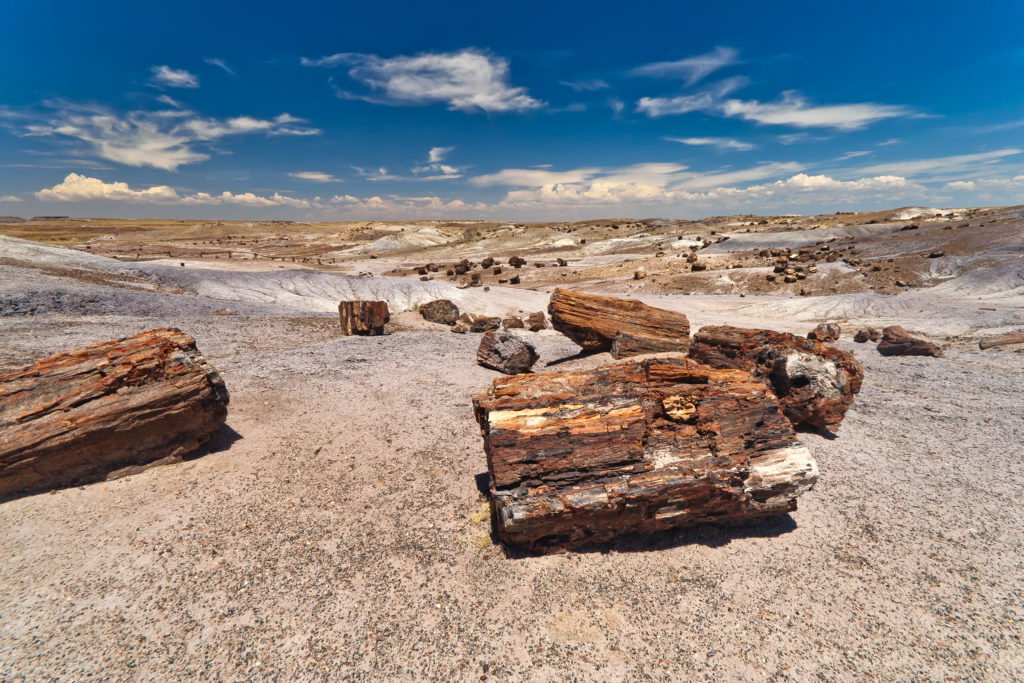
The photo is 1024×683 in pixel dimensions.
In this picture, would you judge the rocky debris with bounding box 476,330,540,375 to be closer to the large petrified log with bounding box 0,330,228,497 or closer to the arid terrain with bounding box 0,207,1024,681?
the arid terrain with bounding box 0,207,1024,681

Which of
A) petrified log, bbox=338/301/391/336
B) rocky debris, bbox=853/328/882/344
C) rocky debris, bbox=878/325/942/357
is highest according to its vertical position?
petrified log, bbox=338/301/391/336

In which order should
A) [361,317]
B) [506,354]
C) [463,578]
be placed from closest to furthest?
[463,578]
[506,354]
[361,317]

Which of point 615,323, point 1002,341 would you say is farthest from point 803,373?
point 1002,341

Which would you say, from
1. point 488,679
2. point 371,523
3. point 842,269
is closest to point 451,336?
point 371,523

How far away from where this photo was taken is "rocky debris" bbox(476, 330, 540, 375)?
14.7 m

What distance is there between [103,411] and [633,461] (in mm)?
9628

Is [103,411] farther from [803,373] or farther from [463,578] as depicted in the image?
[803,373]

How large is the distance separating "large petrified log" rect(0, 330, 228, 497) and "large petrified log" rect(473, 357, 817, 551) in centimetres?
639

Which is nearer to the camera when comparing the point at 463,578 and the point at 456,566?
the point at 463,578

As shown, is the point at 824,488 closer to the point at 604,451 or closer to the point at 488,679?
the point at 604,451

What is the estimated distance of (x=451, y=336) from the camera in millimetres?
19719

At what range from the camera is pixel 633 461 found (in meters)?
6.29

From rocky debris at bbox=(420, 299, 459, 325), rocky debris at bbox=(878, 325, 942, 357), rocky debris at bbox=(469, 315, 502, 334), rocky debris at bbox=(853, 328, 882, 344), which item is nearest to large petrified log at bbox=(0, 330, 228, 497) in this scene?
rocky debris at bbox=(469, 315, 502, 334)

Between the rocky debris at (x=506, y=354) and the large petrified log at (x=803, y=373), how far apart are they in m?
6.67
